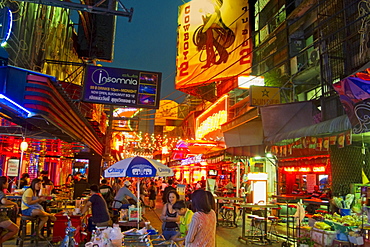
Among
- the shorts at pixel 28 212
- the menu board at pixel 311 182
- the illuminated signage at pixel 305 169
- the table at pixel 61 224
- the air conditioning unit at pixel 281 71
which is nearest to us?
the table at pixel 61 224

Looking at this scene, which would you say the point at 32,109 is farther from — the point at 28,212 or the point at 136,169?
the point at 28,212

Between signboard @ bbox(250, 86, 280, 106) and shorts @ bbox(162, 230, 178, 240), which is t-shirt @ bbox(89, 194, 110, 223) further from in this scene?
signboard @ bbox(250, 86, 280, 106)

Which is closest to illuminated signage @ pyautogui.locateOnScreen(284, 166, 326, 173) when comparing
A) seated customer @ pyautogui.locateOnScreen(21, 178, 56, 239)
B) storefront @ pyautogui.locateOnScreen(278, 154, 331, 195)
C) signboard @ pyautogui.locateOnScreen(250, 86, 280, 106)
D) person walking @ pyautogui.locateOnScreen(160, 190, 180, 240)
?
storefront @ pyautogui.locateOnScreen(278, 154, 331, 195)

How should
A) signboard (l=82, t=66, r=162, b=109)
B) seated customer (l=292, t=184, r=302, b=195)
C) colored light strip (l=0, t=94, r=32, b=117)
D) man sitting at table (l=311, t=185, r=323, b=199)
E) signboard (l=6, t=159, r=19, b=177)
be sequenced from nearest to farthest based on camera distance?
colored light strip (l=0, t=94, r=32, b=117), signboard (l=82, t=66, r=162, b=109), man sitting at table (l=311, t=185, r=323, b=199), signboard (l=6, t=159, r=19, b=177), seated customer (l=292, t=184, r=302, b=195)

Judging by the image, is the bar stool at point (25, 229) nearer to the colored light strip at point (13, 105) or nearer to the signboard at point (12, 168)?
the colored light strip at point (13, 105)

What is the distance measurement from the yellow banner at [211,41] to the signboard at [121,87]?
8052 mm

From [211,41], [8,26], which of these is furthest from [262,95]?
[8,26]

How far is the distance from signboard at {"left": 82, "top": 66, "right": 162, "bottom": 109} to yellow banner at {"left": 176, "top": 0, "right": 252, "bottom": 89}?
8052 millimetres

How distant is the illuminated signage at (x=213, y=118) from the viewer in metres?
23.3

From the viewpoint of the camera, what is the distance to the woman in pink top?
4863mm

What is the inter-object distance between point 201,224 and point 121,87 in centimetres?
775

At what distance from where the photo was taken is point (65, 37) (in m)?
16.8

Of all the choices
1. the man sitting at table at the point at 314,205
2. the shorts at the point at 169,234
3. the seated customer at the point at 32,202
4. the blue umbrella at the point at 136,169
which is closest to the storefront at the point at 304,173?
the man sitting at table at the point at 314,205

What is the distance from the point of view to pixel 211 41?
2147 cm
